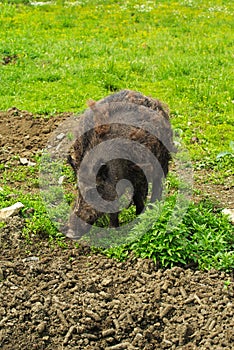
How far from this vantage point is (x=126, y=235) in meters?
6.42

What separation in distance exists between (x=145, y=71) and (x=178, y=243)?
601 centimetres

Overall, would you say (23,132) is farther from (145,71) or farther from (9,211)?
(145,71)

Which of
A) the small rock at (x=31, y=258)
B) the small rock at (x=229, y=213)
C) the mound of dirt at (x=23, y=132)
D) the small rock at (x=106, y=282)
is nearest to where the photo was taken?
the small rock at (x=106, y=282)

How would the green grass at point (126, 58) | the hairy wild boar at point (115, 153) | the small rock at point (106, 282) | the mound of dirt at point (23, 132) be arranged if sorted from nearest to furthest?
the small rock at point (106, 282) → the hairy wild boar at point (115, 153) → the mound of dirt at point (23, 132) → the green grass at point (126, 58)

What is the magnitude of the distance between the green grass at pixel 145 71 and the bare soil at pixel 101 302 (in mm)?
238

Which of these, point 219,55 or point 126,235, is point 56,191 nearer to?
point 126,235

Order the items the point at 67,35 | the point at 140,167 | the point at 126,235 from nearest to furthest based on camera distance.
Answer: the point at 140,167 → the point at 126,235 → the point at 67,35

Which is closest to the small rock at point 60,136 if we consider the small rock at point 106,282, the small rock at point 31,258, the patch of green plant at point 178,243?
the patch of green plant at point 178,243

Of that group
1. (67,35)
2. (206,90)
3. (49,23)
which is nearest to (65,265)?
(206,90)

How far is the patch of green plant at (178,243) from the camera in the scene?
595 centimetres

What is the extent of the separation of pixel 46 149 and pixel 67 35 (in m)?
5.66

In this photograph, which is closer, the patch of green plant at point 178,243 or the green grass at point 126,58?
the patch of green plant at point 178,243

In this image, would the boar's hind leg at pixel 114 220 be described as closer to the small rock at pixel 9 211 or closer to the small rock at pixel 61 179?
the small rock at pixel 9 211

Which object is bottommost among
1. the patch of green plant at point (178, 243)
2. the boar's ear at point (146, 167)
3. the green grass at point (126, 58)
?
the green grass at point (126, 58)
